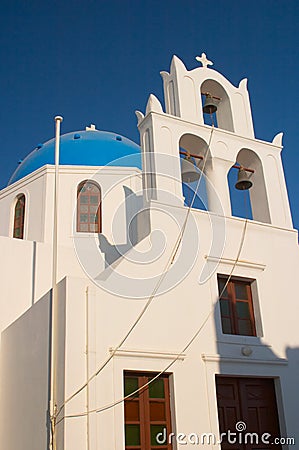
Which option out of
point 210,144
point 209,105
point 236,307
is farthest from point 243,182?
point 236,307

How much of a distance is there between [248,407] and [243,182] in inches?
172

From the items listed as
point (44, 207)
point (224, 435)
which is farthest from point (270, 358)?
point (44, 207)

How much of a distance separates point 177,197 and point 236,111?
2.97 meters

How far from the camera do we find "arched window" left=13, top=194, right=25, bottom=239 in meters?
13.5

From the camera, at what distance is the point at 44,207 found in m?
13.1

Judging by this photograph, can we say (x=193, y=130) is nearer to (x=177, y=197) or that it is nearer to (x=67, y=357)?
(x=177, y=197)

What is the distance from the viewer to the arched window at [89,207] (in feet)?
43.3

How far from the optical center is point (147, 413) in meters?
7.77

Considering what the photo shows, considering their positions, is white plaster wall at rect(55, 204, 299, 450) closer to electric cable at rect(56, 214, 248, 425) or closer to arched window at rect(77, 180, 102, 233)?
electric cable at rect(56, 214, 248, 425)

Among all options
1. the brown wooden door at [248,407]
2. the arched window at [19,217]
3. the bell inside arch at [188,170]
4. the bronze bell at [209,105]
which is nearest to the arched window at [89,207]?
the arched window at [19,217]

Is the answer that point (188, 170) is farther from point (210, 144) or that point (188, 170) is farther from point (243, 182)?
point (243, 182)

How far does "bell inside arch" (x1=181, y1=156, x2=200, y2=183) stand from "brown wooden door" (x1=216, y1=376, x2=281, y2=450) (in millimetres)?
4212

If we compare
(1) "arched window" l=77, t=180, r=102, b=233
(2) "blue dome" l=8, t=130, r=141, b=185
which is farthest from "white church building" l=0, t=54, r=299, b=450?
(2) "blue dome" l=8, t=130, r=141, b=185

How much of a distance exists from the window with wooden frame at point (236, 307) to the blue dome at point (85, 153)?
5654mm
